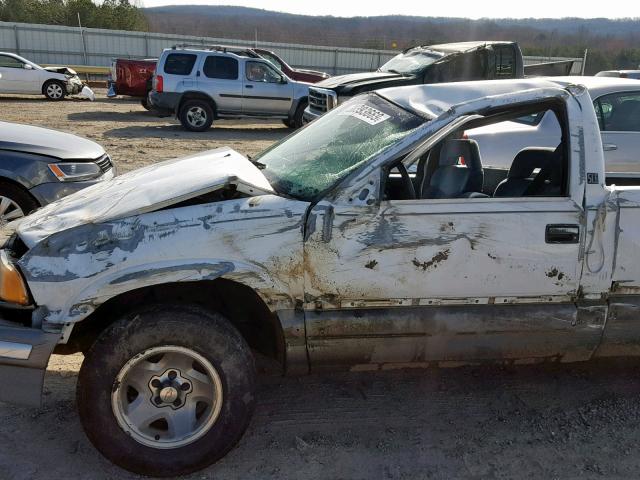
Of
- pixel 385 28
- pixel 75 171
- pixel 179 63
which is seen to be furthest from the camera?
pixel 385 28

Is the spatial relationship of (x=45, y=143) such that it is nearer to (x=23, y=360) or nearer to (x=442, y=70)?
(x=23, y=360)

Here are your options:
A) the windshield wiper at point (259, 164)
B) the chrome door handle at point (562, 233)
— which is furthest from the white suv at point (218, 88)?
the chrome door handle at point (562, 233)

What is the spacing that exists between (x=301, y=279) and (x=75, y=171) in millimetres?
3410

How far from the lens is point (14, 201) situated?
523 cm

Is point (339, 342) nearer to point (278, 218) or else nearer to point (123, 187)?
point (278, 218)

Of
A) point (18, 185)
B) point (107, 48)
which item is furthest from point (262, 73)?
point (107, 48)

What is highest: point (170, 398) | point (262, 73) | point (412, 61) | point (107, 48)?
point (107, 48)

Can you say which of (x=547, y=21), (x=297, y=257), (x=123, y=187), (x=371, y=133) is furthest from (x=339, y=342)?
(x=547, y=21)

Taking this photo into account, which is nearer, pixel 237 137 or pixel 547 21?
pixel 237 137

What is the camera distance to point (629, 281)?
3.04 meters

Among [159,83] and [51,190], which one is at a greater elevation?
[159,83]

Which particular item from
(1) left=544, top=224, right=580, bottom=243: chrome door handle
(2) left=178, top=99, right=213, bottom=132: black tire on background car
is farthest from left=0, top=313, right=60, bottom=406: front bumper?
(2) left=178, top=99, right=213, bottom=132: black tire on background car

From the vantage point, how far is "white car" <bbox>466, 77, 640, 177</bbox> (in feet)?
19.4

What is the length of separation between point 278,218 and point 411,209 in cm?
63
